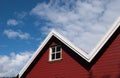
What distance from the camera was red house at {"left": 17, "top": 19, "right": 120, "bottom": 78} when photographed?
73.0 ft

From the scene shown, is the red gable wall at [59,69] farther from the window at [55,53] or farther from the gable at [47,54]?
the window at [55,53]

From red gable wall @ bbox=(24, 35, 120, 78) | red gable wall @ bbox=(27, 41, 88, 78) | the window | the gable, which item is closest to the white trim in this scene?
red gable wall @ bbox=(24, 35, 120, 78)

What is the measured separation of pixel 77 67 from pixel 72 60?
909 mm

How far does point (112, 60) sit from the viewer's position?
22.1 meters

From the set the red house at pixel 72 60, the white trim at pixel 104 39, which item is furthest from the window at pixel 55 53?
the white trim at pixel 104 39

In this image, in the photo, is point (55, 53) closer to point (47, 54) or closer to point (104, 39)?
point (47, 54)

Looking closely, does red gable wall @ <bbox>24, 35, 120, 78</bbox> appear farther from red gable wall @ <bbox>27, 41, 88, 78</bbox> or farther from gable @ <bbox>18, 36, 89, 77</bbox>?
gable @ <bbox>18, 36, 89, 77</bbox>

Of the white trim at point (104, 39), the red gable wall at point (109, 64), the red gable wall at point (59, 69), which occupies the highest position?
the red gable wall at point (59, 69)

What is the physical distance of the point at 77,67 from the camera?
24.5 metres

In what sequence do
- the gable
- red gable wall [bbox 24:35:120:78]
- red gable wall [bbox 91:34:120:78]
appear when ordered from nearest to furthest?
red gable wall [bbox 91:34:120:78], red gable wall [bbox 24:35:120:78], the gable

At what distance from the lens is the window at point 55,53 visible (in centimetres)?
2662

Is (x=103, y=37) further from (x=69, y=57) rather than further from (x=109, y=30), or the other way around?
(x=69, y=57)

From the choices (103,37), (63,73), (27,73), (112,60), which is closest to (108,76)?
(112,60)

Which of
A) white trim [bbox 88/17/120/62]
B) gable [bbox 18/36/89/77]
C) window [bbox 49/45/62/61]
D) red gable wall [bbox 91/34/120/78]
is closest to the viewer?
red gable wall [bbox 91/34/120/78]
